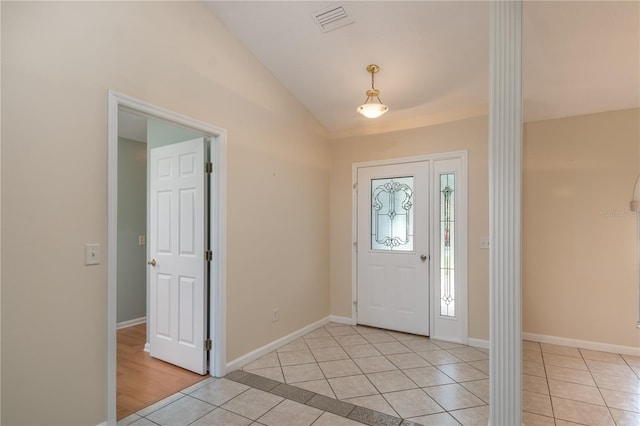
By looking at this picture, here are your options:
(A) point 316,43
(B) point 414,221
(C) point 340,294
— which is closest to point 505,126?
(A) point 316,43

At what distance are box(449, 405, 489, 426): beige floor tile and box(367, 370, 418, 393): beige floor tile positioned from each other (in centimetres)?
43

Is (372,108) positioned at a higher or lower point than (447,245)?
higher

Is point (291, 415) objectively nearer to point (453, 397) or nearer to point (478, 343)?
point (453, 397)

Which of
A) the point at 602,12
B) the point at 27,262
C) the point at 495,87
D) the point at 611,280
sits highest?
the point at 602,12

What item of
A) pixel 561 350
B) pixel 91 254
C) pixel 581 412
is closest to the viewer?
pixel 91 254

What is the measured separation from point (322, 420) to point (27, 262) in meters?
2.00

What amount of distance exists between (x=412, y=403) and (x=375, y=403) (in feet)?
0.90

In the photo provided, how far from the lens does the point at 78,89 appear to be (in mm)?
1932

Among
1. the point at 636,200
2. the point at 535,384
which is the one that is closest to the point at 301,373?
the point at 535,384

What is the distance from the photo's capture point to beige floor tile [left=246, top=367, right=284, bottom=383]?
9.26 feet

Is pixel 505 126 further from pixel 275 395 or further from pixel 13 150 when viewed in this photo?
pixel 13 150

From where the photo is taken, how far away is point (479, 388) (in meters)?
2.62

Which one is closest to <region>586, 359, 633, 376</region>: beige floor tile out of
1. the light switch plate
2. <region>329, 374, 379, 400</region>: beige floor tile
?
<region>329, 374, 379, 400</region>: beige floor tile

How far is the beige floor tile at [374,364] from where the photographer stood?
→ 9.78ft
